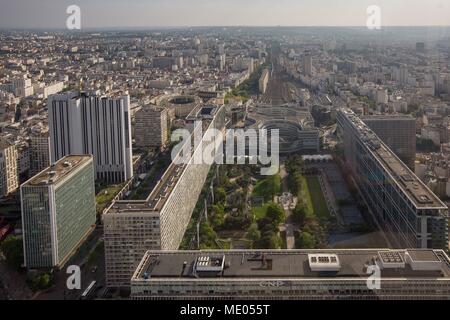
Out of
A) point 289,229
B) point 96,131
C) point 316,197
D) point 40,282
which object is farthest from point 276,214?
point 96,131

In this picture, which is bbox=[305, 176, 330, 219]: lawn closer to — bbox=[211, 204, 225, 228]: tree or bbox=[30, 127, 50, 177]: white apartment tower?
bbox=[211, 204, 225, 228]: tree

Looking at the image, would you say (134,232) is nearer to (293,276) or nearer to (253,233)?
(253,233)

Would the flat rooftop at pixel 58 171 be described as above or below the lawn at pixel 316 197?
above

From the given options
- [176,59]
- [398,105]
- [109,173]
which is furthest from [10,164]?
[176,59]

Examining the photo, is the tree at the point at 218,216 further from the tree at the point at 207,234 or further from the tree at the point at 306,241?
the tree at the point at 306,241

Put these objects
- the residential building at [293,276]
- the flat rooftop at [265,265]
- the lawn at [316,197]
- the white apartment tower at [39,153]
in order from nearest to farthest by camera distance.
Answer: the residential building at [293,276], the flat rooftop at [265,265], the lawn at [316,197], the white apartment tower at [39,153]

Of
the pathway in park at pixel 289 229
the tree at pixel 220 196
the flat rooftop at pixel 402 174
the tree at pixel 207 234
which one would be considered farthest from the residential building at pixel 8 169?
the flat rooftop at pixel 402 174

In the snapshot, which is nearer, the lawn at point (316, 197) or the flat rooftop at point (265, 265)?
the flat rooftop at point (265, 265)
